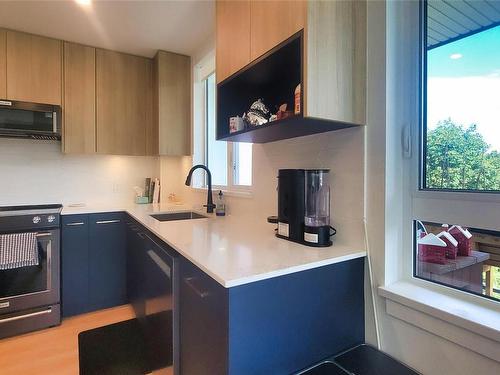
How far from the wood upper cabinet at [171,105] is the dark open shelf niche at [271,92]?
1358 mm

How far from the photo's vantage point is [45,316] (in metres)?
2.18

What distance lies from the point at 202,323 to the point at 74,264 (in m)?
1.87

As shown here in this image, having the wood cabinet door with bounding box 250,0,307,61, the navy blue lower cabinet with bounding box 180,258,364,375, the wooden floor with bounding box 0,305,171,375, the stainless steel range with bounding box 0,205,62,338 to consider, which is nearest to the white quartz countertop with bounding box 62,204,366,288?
the navy blue lower cabinet with bounding box 180,258,364,375

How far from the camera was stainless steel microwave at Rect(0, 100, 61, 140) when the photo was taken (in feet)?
7.43

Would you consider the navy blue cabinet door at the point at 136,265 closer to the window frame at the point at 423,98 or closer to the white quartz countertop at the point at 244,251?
the white quartz countertop at the point at 244,251

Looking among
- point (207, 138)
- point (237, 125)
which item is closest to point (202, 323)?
point (237, 125)

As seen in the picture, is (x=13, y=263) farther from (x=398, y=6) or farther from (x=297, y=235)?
(x=398, y=6)

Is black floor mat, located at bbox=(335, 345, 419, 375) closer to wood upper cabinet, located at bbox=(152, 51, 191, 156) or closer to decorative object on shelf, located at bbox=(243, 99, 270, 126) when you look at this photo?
decorative object on shelf, located at bbox=(243, 99, 270, 126)

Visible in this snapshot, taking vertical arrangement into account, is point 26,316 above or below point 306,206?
below

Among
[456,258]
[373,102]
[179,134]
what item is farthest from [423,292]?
[179,134]

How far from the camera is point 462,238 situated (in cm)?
101

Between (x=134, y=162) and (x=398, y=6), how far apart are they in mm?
2917

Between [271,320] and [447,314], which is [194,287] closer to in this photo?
[271,320]

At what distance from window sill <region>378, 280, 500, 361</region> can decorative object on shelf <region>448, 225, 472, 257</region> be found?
0.54 feet
